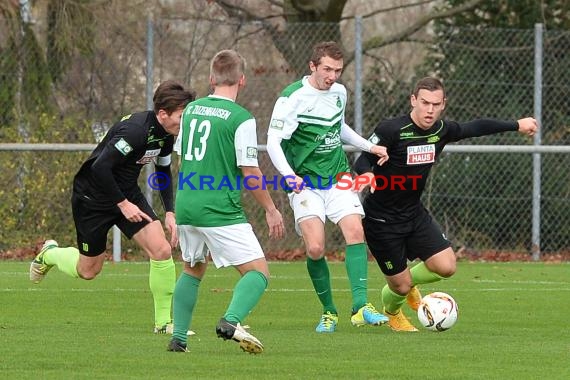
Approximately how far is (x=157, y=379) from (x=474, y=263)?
31.8 ft

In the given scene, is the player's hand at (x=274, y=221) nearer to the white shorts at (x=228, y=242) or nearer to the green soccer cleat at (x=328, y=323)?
the white shorts at (x=228, y=242)

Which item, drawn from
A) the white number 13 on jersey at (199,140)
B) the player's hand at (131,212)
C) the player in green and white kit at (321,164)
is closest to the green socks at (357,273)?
the player in green and white kit at (321,164)

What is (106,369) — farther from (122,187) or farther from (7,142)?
(7,142)

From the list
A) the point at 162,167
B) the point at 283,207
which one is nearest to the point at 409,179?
the point at 162,167

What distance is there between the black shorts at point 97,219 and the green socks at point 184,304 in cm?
173

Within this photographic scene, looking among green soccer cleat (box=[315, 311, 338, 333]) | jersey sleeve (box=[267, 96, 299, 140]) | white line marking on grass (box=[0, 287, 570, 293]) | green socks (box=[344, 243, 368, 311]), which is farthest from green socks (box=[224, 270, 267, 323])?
white line marking on grass (box=[0, 287, 570, 293])

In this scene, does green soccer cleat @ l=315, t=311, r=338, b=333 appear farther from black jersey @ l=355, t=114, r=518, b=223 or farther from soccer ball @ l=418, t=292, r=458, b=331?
black jersey @ l=355, t=114, r=518, b=223

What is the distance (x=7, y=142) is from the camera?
15.4m

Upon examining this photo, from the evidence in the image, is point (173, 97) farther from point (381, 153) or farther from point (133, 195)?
point (381, 153)

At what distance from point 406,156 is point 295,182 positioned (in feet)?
3.33

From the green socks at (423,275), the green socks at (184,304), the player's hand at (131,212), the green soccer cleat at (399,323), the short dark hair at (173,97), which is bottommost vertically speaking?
the green soccer cleat at (399,323)

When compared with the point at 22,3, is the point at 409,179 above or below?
below

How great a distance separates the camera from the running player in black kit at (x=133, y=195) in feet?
27.3

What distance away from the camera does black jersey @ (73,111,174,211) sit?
8266 mm
